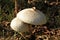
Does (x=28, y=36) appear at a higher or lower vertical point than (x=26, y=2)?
lower

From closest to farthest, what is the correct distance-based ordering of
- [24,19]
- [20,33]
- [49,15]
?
[24,19]
[20,33]
[49,15]

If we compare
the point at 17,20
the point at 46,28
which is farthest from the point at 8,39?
the point at 46,28

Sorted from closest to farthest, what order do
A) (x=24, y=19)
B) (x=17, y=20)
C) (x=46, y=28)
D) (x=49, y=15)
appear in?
(x=24, y=19) → (x=17, y=20) → (x=46, y=28) → (x=49, y=15)

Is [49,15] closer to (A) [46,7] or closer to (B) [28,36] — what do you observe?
(A) [46,7]

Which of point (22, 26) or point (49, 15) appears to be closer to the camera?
point (22, 26)

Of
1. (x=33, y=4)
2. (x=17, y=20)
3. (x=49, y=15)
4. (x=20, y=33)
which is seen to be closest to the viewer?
(x=17, y=20)

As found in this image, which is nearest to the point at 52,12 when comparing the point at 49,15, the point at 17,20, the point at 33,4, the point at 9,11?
the point at 49,15

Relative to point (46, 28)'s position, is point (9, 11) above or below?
above

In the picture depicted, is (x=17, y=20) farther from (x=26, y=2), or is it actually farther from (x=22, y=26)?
(x=26, y=2)

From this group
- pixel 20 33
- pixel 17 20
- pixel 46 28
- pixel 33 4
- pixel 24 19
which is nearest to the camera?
pixel 24 19
